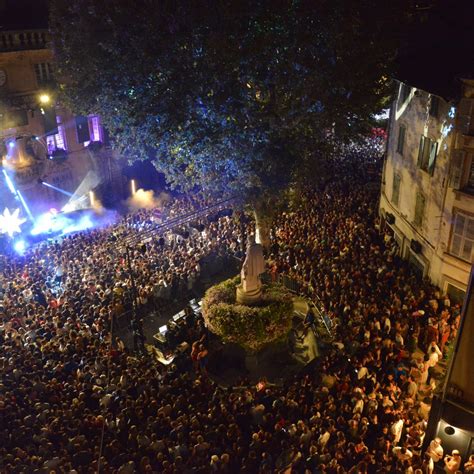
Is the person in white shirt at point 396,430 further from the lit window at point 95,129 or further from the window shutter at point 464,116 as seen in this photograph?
the lit window at point 95,129

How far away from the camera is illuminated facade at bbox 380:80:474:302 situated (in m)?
16.6

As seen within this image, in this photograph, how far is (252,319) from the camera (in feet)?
44.6

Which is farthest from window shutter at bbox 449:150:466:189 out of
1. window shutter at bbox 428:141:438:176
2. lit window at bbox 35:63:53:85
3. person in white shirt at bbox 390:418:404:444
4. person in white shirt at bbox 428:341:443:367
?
lit window at bbox 35:63:53:85

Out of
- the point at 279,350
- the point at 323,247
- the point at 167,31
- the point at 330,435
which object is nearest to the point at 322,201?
the point at 323,247

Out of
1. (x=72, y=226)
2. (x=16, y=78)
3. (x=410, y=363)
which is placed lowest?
(x=72, y=226)

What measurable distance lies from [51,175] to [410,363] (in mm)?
26533

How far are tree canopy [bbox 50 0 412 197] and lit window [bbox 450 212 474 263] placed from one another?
15.3 feet

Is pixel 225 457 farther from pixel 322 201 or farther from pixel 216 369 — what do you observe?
pixel 322 201

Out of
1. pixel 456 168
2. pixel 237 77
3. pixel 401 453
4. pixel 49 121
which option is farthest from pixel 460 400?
pixel 49 121

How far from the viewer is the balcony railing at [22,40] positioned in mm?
28500

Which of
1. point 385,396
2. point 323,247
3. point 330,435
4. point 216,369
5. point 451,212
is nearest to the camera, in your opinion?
point 330,435

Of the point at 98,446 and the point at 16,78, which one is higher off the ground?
the point at 16,78

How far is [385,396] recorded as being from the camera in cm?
1198

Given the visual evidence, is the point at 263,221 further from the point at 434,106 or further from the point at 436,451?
the point at 436,451
